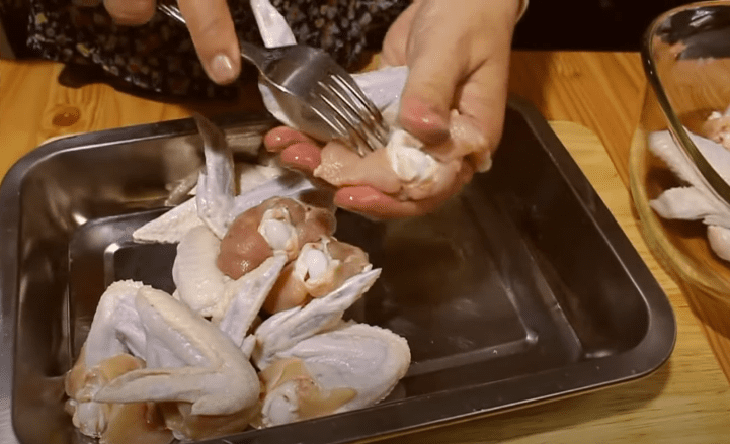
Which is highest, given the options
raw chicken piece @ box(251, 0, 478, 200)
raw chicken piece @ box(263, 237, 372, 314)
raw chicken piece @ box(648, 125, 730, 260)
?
raw chicken piece @ box(251, 0, 478, 200)

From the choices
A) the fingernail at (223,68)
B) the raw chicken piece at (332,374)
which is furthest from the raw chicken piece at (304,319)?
the fingernail at (223,68)

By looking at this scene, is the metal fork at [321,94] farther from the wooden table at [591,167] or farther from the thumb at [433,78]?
the wooden table at [591,167]

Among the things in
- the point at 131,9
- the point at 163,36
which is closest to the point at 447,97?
the point at 131,9

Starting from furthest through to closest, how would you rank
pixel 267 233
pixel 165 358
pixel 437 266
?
pixel 437 266 < pixel 267 233 < pixel 165 358

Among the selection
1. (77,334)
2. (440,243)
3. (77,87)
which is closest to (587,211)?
(440,243)

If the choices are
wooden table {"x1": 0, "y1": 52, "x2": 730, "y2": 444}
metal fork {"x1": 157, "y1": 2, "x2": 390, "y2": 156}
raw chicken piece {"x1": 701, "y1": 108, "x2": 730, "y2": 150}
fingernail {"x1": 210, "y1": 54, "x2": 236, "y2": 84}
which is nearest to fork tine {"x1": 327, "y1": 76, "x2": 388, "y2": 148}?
metal fork {"x1": 157, "y1": 2, "x2": 390, "y2": 156}

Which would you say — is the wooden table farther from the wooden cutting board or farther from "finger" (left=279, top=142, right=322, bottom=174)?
"finger" (left=279, top=142, right=322, bottom=174)

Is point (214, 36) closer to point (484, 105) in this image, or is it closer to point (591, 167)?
point (484, 105)
